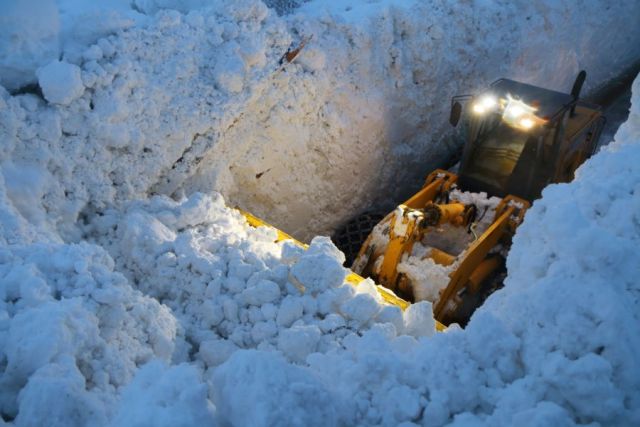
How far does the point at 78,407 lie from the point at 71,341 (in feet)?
1.43

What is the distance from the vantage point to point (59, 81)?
13.7ft

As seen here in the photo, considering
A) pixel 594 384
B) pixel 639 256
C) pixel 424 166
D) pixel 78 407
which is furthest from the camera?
pixel 424 166

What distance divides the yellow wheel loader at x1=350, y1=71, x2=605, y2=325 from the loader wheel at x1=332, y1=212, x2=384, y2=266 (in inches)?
31.6

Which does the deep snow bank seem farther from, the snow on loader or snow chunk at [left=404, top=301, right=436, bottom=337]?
the snow on loader

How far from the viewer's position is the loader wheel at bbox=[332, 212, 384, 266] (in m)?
6.62

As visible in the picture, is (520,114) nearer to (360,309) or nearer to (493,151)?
(493,151)

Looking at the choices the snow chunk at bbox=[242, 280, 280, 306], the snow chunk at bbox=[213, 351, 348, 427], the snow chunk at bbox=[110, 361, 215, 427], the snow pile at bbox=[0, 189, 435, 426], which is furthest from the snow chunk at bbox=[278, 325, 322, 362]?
the snow chunk at bbox=[110, 361, 215, 427]

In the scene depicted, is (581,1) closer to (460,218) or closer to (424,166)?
(424,166)

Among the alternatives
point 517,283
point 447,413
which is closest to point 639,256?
point 517,283

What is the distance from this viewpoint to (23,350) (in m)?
2.44

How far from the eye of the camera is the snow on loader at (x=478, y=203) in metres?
5.21

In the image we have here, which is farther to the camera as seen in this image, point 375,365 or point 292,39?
point 292,39

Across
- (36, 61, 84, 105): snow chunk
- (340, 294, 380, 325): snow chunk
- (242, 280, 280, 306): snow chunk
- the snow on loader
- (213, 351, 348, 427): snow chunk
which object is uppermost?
the snow on loader

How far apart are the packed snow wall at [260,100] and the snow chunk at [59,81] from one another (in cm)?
1
